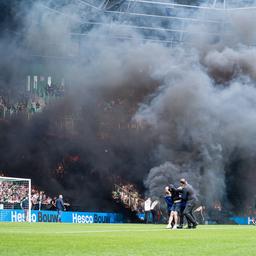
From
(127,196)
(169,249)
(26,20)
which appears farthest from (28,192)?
(169,249)

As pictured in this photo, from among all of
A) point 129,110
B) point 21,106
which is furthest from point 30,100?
point 129,110

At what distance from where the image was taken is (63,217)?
40.9 meters

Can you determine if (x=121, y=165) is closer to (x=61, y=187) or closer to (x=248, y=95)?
(x=61, y=187)

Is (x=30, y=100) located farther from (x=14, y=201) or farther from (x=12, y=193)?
(x=14, y=201)

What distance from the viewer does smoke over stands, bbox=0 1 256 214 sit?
46.9 m

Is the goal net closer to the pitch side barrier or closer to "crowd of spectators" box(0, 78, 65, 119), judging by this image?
the pitch side barrier

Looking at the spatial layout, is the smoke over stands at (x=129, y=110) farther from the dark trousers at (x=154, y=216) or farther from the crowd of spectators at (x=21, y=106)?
the dark trousers at (x=154, y=216)

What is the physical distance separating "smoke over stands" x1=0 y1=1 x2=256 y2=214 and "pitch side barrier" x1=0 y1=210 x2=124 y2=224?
3387 mm

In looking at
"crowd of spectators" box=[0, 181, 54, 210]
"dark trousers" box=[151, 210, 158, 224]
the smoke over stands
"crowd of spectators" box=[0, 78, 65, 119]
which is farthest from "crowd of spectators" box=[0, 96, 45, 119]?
"dark trousers" box=[151, 210, 158, 224]

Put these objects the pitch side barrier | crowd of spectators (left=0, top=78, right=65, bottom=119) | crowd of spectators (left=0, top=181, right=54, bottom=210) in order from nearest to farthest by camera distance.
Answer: the pitch side barrier < crowd of spectators (left=0, top=181, right=54, bottom=210) < crowd of spectators (left=0, top=78, right=65, bottom=119)

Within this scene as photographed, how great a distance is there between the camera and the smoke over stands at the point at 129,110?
154 feet

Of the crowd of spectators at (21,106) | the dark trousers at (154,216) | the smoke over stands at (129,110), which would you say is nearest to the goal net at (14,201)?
the dark trousers at (154,216)

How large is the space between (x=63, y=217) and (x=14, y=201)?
421 cm

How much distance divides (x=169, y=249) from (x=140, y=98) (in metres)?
40.2
